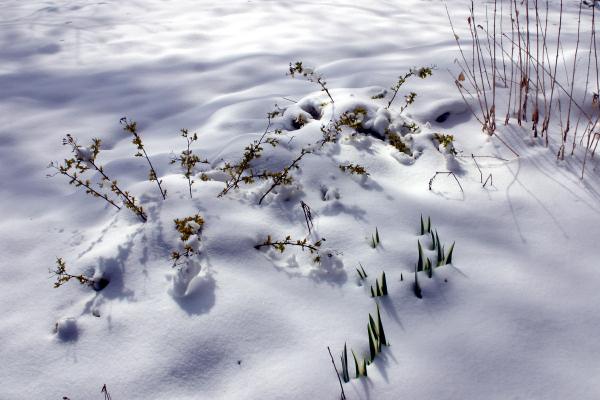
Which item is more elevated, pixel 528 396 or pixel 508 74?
pixel 508 74

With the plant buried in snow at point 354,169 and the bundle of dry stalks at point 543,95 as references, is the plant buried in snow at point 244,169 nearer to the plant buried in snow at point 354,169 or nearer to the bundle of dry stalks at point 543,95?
the plant buried in snow at point 354,169

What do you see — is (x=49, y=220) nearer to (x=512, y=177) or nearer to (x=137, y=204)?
(x=137, y=204)

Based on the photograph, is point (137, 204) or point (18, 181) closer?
point (137, 204)

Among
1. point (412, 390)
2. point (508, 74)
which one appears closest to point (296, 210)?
point (412, 390)

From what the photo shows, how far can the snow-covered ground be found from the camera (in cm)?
146

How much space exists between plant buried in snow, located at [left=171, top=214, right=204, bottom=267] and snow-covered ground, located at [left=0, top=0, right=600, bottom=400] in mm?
53

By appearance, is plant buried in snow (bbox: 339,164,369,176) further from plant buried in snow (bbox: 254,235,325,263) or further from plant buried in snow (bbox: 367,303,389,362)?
plant buried in snow (bbox: 367,303,389,362)

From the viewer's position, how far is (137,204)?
2.15m

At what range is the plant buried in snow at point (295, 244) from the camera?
1.83 meters

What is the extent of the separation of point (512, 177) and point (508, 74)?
1349mm

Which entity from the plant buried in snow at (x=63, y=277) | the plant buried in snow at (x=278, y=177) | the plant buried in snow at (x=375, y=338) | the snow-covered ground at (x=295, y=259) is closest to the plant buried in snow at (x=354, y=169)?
the snow-covered ground at (x=295, y=259)

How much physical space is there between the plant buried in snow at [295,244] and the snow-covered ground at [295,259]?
33 mm

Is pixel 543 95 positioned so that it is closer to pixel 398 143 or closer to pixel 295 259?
pixel 398 143

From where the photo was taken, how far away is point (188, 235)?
186 centimetres
